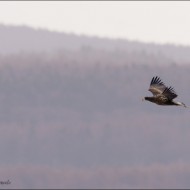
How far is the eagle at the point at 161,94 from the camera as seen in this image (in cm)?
8144

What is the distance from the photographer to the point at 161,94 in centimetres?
8325

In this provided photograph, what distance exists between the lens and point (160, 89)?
85.4 metres

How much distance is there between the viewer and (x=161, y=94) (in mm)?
83250

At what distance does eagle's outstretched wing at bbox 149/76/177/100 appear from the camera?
→ 81.4m

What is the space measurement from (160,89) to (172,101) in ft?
11.8

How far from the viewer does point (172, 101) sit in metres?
82.1

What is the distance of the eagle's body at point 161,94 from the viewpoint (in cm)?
8151

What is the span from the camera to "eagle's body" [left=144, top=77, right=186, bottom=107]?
81512mm

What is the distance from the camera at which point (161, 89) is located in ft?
280

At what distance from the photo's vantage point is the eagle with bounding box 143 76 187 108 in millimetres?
81438

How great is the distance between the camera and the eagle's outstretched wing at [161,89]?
81.4m
